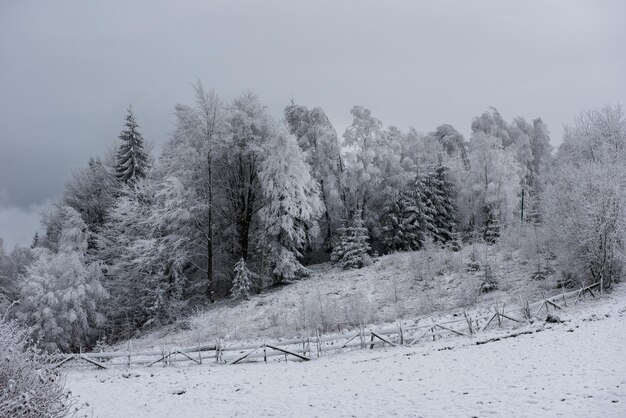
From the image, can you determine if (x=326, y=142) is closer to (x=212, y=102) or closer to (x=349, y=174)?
(x=349, y=174)

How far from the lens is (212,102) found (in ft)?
101

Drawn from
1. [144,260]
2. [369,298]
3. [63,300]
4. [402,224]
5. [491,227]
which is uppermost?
[402,224]

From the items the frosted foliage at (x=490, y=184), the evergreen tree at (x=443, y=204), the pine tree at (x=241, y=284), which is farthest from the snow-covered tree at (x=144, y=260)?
the frosted foliage at (x=490, y=184)

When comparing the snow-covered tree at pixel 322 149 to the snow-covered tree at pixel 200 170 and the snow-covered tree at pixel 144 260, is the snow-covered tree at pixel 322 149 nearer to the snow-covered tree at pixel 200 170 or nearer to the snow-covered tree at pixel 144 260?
the snow-covered tree at pixel 200 170

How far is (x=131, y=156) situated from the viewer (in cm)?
3819

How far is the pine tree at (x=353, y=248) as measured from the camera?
31828 mm

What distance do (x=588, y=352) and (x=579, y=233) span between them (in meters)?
11.7

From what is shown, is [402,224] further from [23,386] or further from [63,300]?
[23,386]

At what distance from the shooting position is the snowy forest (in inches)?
992

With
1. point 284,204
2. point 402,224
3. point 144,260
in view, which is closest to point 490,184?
point 402,224

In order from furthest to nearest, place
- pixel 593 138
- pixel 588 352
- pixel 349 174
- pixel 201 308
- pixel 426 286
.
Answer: pixel 349 174
pixel 593 138
pixel 201 308
pixel 426 286
pixel 588 352

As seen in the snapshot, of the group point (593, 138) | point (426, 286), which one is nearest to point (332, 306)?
point (426, 286)

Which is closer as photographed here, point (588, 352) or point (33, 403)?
point (33, 403)

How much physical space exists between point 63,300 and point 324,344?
1725 cm
